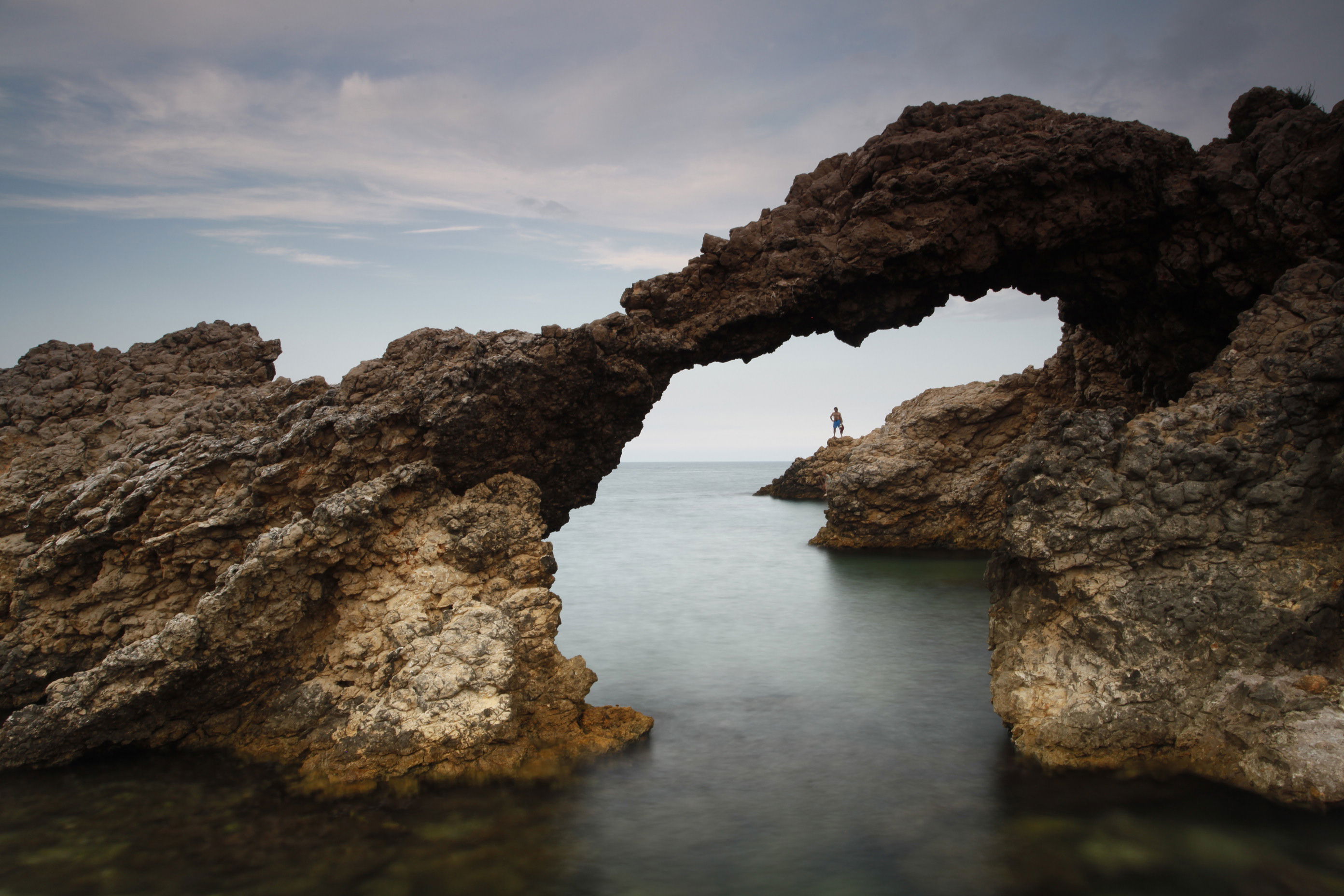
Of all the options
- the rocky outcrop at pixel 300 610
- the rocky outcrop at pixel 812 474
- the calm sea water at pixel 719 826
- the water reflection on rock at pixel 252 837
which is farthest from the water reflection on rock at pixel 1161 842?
the rocky outcrop at pixel 812 474

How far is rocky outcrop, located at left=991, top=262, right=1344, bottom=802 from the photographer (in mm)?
7105

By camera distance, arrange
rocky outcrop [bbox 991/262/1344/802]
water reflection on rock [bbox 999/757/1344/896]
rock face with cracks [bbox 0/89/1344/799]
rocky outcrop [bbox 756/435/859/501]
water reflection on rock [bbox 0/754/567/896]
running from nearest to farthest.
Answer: water reflection on rock [bbox 999/757/1344/896] < water reflection on rock [bbox 0/754/567/896] < rocky outcrop [bbox 991/262/1344/802] < rock face with cracks [bbox 0/89/1344/799] < rocky outcrop [bbox 756/435/859/501]

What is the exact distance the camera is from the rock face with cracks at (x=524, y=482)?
309 inches

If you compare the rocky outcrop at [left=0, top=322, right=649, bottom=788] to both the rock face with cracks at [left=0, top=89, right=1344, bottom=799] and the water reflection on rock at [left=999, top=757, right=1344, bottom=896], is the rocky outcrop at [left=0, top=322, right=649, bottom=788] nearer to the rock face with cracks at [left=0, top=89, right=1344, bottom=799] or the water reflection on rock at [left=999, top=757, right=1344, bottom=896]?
the rock face with cracks at [left=0, top=89, right=1344, bottom=799]

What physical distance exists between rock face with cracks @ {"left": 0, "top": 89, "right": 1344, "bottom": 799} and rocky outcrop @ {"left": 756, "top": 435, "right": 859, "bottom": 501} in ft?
96.8

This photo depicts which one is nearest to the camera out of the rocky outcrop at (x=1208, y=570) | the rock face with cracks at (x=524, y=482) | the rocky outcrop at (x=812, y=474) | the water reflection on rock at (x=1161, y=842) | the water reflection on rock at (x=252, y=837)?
the water reflection on rock at (x=1161, y=842)

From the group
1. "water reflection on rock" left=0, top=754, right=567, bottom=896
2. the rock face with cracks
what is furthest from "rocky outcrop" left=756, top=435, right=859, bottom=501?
"water reflection on rock" left=0, top=754, right=567, bottom=896

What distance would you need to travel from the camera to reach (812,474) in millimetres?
47312

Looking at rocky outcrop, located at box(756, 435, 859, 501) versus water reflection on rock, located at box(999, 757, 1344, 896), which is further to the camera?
rocky outcrop, located at box(756, 435, 859, 501)

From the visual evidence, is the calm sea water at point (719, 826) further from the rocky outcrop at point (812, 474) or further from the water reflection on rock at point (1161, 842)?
the rocky outcrop at point (812, 474)

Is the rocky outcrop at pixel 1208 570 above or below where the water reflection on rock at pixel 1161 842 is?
above

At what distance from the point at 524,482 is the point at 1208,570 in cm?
676

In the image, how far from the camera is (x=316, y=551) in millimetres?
8320

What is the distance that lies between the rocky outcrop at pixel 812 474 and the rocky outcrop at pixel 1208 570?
3027 centimetres
